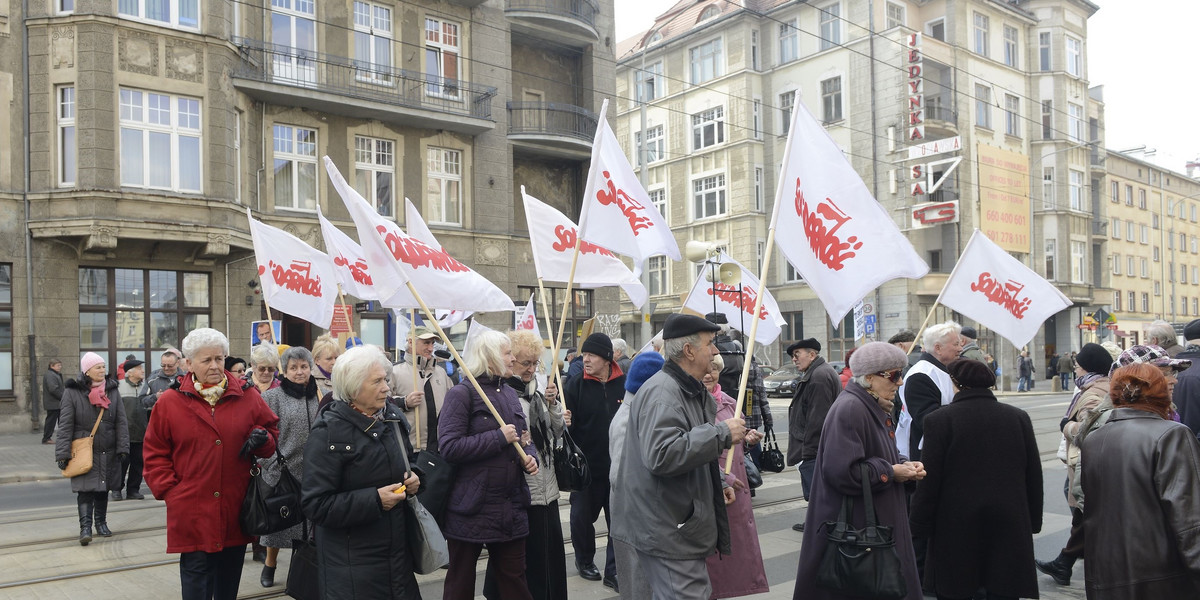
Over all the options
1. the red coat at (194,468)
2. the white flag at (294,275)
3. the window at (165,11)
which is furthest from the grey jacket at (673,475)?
the window at (165,11)

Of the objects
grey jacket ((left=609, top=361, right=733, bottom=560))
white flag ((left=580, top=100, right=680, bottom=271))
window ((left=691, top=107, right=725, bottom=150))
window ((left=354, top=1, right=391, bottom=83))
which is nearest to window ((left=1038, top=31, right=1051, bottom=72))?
window ((left=691, top=107, right=725, bottom=150))

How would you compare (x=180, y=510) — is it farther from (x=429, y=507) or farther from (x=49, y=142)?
(x=49, y=142)

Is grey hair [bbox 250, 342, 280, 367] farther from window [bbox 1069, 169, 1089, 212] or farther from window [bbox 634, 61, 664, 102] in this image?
window [bbox 1069, 169, 1089, 212]

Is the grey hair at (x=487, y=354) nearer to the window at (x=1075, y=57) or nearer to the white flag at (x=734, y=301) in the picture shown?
the white flag at (x=734, y=301)

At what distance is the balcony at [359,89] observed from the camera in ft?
67.1

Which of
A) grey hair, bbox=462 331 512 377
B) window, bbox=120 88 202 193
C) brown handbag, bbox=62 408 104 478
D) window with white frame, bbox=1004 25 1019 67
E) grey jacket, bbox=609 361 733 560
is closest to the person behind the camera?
grey jacket, bbox=609 361 733 560

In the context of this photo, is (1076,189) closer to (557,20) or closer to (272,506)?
(557,20)

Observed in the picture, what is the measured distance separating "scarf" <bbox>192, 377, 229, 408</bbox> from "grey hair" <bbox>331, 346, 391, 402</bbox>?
2.99ft

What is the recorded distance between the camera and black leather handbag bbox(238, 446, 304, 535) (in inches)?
186

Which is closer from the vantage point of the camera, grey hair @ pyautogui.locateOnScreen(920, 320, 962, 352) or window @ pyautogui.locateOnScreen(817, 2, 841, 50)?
grey hair @ pyautogui.locateOnScreen(920, 320, 962, 352)

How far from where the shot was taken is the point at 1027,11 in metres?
45.8

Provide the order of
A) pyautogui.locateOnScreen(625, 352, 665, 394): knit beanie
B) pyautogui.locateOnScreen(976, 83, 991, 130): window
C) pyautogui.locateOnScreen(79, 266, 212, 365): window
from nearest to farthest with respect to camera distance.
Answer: pyautogui.locateOnScreen(625, 352, 665, 394): knit beanie, pyautogui.locateOnScreen(79, 266, 212, 365): window, pyautogui.locateOnScreen(976, 83, 991, 130): window

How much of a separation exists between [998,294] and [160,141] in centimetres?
1708

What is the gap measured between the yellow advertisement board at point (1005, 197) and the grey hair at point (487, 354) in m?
39.1
